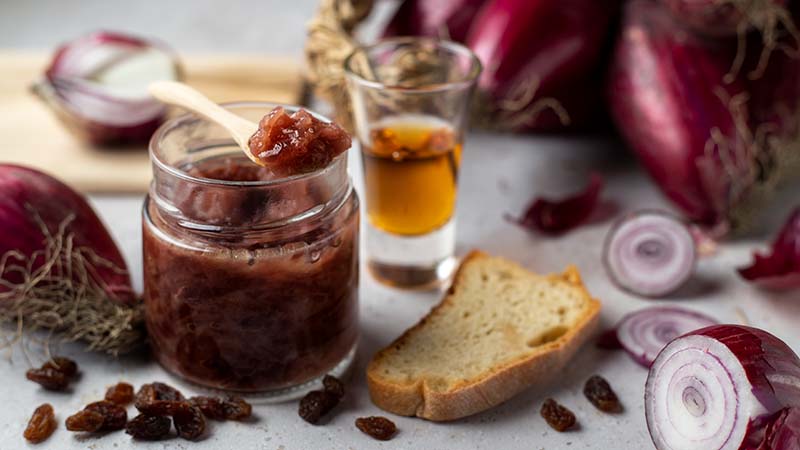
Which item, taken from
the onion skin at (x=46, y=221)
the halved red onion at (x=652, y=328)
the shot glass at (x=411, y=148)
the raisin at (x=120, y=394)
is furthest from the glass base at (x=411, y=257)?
the raisin at (x=120, y=394)

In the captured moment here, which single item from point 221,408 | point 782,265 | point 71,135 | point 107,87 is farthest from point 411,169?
point 71,135

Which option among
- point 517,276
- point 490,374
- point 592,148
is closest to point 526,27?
point 592,148

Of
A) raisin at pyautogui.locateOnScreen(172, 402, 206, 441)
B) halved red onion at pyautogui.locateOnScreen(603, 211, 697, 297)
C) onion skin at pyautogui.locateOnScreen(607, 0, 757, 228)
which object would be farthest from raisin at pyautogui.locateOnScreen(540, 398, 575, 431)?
onion skin at pyautogui.locateOnScreen(607, 0, 757, 228)

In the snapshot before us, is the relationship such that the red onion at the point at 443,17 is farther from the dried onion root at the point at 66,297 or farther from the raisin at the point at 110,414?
the raisin at the point at 110,414

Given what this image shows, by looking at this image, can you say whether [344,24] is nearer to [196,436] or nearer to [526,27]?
[526,27]

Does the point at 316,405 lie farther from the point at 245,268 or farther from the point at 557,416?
the point at 557,416

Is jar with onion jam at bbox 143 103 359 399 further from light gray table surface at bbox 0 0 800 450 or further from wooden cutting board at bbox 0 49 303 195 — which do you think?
wooden cutting board at bbox 0 49 303 195
